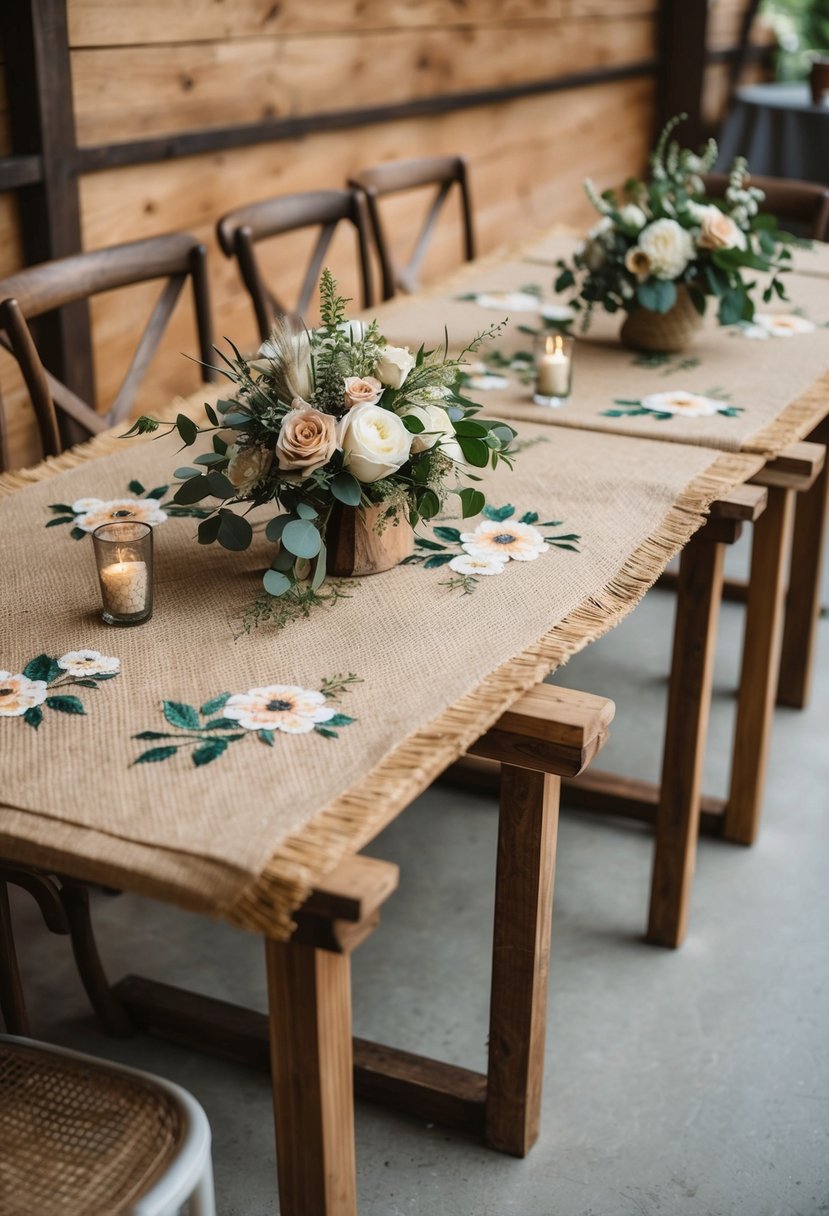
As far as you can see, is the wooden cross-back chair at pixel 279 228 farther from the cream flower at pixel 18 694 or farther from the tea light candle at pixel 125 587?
the cream flower at pixel 18 694

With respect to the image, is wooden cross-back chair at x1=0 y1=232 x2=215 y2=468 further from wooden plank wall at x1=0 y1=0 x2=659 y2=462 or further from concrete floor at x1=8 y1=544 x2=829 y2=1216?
concrete floor at x1=8 y1=544 x2=829 y2=1216

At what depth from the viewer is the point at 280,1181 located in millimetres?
1106

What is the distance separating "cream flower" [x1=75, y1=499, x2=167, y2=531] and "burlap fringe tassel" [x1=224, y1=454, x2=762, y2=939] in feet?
1.71

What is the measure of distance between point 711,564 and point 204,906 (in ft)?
3.32

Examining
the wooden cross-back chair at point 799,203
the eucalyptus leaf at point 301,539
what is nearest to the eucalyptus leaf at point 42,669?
the eucalyptus leaf at point 301,539

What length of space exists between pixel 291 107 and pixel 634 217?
4.50ft

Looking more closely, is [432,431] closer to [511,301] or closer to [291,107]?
[511,301]

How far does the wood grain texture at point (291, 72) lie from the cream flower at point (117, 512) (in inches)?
48.2

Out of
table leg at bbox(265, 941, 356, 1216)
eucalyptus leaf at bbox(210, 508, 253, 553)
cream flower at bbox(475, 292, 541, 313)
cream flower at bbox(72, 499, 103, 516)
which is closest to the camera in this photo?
table leg at bbox(265, 941, 356, 1216)

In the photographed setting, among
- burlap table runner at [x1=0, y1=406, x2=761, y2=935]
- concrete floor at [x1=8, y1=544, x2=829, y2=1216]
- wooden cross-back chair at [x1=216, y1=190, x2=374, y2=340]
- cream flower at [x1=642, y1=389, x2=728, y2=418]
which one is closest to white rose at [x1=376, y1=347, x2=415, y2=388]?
burlap table runner at [x1=0, y1=406, x2=761, y2=935]

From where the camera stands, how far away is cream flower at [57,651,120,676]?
1.17 m

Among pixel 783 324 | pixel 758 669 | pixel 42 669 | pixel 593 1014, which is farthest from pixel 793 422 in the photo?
pixel 42 669

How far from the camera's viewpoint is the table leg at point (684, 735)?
1.75 m

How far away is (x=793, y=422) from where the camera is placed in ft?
5.94
